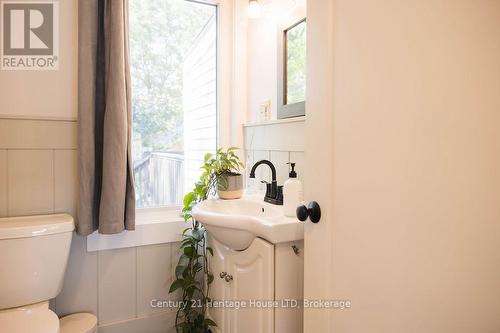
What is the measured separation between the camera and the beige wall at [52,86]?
150 centimetres

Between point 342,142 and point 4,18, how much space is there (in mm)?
1790

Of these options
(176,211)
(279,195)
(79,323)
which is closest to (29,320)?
(79,323)

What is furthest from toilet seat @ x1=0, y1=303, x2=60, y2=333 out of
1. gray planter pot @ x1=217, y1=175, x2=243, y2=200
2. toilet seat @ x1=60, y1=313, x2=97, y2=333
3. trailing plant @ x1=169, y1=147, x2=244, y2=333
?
gray planter pot @ x1=217, y1=175, x2=243, y2=200

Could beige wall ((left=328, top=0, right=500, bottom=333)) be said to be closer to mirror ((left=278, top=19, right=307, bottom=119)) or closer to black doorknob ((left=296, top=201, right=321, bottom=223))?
black doorknob ((left=296, top=201, right=321, bottom=223))

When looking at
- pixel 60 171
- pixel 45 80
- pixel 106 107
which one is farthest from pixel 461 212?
pixel 45 80

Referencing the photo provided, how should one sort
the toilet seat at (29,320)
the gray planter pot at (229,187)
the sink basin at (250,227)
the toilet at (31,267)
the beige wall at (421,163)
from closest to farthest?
the beige wall at (421,163) < the sink basin at (250,227) < the toilet seat at (29,320) < the toilet at (31,267) < the gray planter pot at (229,187)

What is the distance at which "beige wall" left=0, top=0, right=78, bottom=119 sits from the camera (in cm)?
150

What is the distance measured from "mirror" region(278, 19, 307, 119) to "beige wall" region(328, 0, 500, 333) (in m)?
0.66

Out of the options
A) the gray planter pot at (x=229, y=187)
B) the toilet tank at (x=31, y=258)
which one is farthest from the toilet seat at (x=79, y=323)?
the gray planter pot at (x=229, y=187)

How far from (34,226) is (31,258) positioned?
142 mm

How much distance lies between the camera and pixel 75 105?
1625 millimetres

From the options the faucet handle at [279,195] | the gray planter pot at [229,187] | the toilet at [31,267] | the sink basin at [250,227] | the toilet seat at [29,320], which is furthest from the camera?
the gray planter pot at [229,187]

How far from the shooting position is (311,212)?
3.07ft

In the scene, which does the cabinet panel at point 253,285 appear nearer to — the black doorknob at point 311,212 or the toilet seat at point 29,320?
the black doorknob at point 311,212
